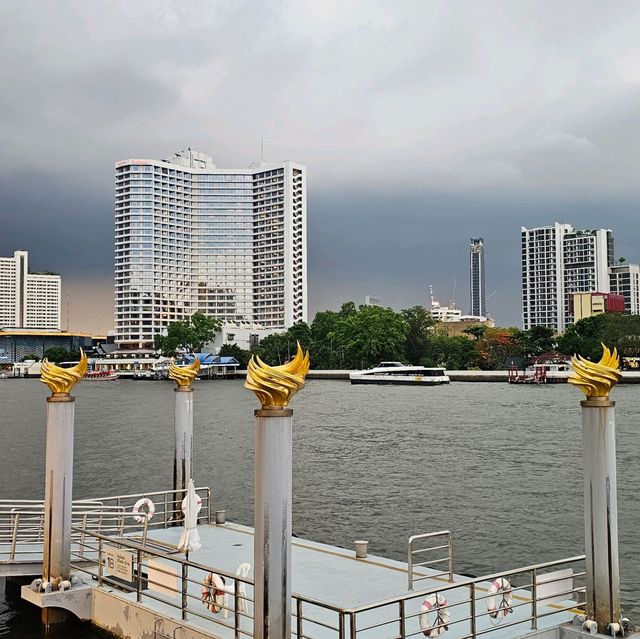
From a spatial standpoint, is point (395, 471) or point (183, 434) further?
point (395, 471)

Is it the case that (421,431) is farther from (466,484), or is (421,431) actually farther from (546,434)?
(466,484)

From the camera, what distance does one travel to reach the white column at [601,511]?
11.4 m

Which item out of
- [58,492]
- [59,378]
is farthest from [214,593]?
[59,378]

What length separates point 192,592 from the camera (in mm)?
14180

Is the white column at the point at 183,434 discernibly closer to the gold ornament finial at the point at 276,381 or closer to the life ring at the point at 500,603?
the life ring at the point at 500,603

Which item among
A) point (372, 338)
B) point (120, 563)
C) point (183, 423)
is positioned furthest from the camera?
point (372, 338)

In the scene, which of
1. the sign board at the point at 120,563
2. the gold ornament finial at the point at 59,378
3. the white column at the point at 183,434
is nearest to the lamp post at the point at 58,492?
the gold ornament finial at the point at 59,378

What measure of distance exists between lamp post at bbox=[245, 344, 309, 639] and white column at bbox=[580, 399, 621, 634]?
468 cm

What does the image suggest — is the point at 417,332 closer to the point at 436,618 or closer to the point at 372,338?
the point at 372,338

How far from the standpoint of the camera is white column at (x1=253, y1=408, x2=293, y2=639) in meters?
9.37

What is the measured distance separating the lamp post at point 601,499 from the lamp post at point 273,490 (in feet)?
15.1

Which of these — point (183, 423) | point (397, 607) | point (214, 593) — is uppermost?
point (183, 423)

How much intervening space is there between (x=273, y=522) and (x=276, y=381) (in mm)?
1722

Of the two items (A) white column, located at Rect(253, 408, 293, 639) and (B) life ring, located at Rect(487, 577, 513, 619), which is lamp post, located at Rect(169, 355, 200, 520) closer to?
(B) life ring, located at Rect(487, 577, 513, 619)
